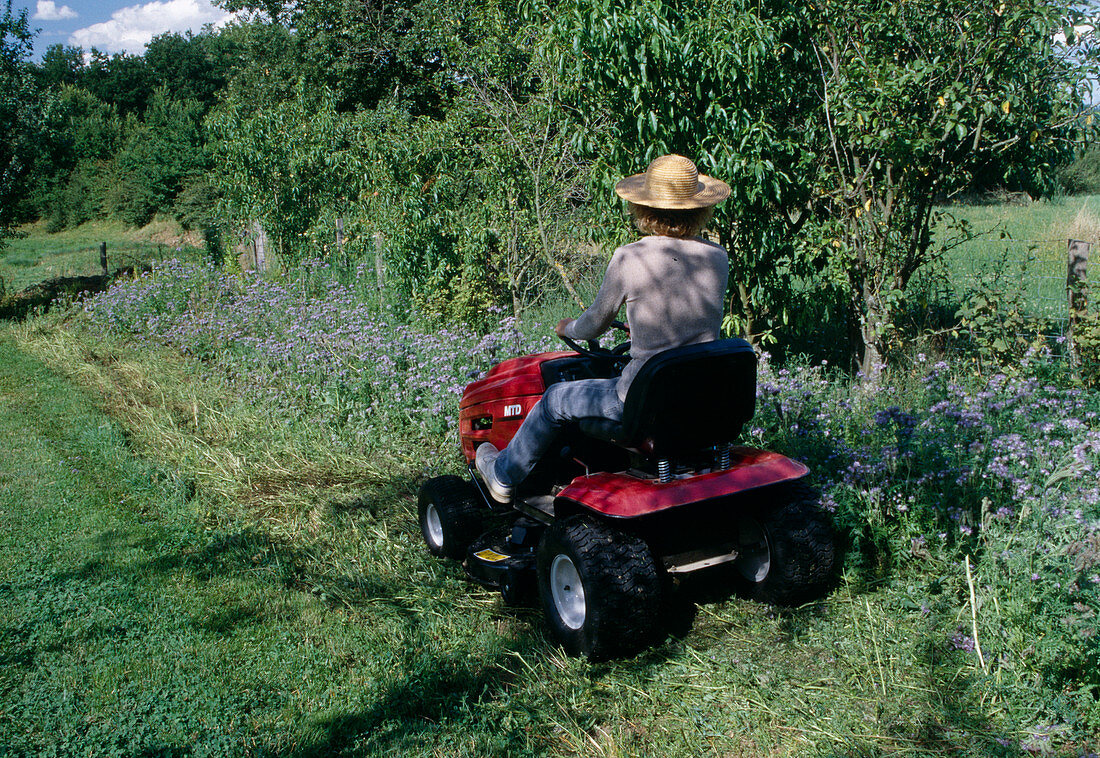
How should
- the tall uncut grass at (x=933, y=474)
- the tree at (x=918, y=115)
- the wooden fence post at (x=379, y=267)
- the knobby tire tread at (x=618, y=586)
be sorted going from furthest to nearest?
the wooden fence post at (x=379, y=267) < the tree at (x=918, y=115) < the knobby tire tread at (x=618, y=586) < the tall uncut grass at (x=933, y=474)

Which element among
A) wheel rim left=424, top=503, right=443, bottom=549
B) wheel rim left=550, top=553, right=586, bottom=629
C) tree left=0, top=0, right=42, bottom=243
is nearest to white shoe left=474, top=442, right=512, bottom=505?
wheel rim left=424, top=503, right=443, bottom=549

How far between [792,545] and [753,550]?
0.88 ft

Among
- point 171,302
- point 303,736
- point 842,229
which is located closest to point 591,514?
point 303,736

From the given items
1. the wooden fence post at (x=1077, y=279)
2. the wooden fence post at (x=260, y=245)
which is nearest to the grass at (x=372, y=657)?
the wooden fence post at (x=1077, y=279)

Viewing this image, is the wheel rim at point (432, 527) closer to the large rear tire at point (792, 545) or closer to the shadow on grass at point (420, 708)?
the shadow on grass at point (420, 708)

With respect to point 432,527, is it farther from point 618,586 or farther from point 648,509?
point 648,509

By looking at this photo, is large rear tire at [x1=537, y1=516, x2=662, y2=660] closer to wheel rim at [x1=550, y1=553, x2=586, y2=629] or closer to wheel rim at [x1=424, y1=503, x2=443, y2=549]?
wheel rim at [x1=550, y1=553, x2=586, y2=629]

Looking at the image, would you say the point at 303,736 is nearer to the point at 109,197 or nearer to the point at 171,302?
the point at 171,302

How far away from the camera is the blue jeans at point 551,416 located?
11.0ft

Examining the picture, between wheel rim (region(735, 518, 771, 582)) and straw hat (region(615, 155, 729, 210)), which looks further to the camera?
wheel rim (region(735, 518, 771, 582))

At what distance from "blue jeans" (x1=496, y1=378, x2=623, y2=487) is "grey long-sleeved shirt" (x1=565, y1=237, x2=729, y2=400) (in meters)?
0.10

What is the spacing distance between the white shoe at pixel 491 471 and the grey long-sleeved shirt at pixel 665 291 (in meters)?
1.00

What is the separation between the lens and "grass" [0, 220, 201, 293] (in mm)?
20344

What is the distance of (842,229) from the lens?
604cm
